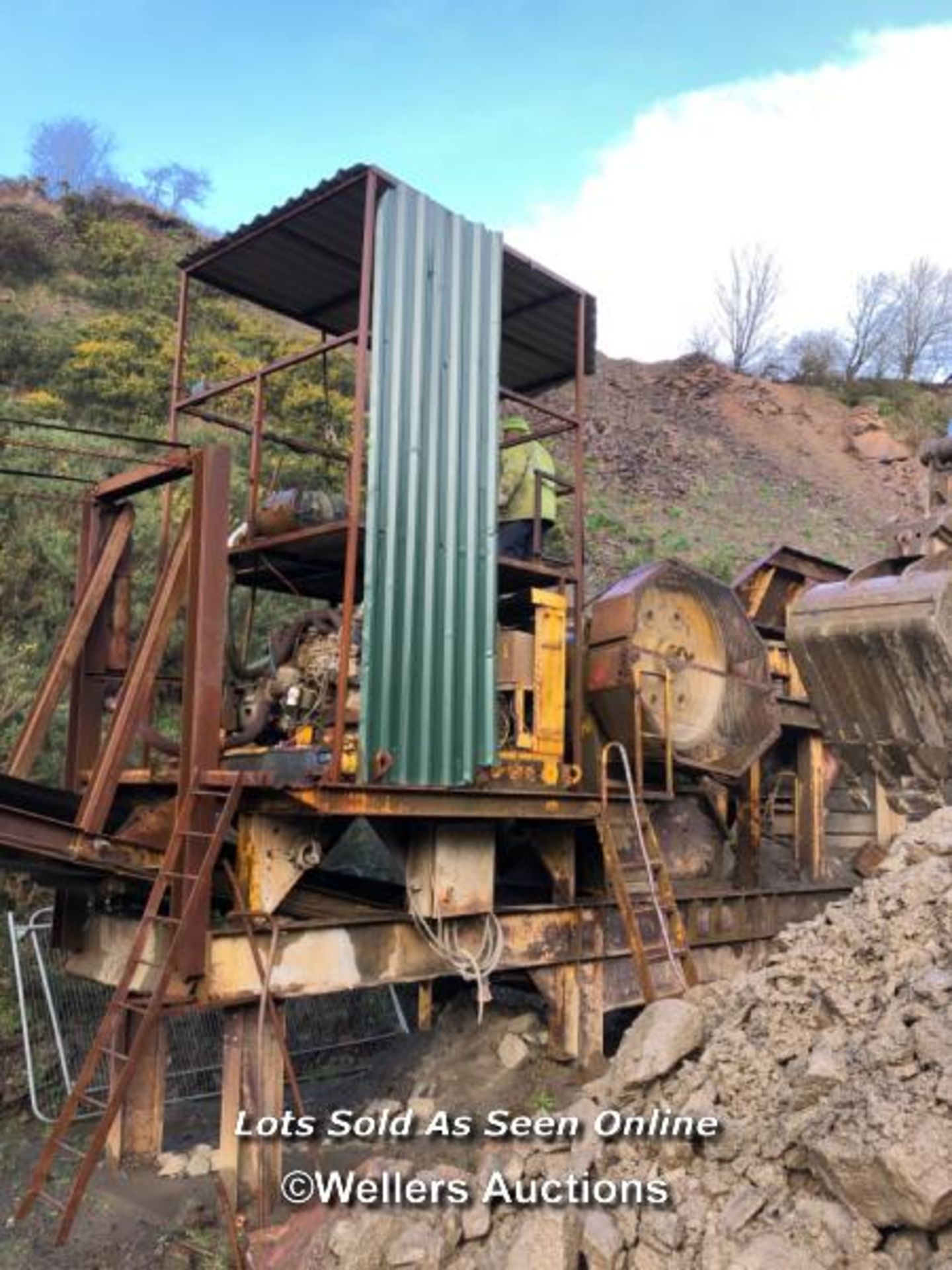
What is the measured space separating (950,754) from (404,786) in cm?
282

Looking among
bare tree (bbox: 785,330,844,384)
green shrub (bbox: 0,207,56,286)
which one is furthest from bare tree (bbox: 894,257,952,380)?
green shrub (bbox: 0,207,56,286)

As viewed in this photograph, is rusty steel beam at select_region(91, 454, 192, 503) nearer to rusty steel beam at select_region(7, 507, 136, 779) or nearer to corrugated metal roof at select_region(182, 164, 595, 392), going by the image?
rusty steel beam at select_region(7, 507, 136, 779)

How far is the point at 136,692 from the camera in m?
5.74

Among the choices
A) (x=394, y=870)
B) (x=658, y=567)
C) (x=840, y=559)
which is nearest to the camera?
(x=658, y=567)

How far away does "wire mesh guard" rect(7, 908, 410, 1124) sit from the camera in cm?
742

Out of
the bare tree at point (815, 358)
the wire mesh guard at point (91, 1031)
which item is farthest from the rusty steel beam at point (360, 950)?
the bare tree at point (815, 358)

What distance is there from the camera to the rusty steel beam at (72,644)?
232 inches

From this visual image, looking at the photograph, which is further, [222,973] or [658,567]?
[658,567]

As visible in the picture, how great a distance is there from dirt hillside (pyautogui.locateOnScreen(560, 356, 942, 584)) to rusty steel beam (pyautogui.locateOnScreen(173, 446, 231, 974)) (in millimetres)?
14170

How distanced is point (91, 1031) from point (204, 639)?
3.77 metres

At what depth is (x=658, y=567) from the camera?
817 cm

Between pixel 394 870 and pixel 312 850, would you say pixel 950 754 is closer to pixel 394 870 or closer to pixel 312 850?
pixel 312 850

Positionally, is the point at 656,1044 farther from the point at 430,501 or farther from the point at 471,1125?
the point at 430,501

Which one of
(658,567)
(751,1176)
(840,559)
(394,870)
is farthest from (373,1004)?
(840,559)
